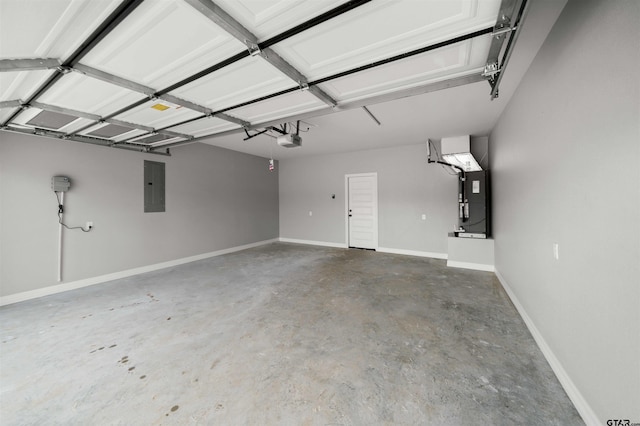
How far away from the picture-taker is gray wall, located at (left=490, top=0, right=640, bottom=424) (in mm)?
1092

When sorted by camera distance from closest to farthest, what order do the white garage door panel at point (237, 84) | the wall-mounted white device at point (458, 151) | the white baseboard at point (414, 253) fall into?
the white garage door panel at point (237, 84)
the wall-mounted white device at point (458, 151)
the white baseboard at point (414, 253)

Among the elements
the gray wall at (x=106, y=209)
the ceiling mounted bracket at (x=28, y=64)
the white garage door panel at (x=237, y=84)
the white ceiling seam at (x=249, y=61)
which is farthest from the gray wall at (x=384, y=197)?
the ceiling mounted bracket at (x=28, y=64)

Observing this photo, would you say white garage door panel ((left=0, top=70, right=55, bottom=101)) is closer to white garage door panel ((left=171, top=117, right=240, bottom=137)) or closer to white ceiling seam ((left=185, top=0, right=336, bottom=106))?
white garage door panel ((left=171, top=117, right=240, bottom=137))

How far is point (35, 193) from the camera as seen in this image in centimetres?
338

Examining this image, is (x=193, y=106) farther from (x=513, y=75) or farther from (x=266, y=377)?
(x=513, y=75)

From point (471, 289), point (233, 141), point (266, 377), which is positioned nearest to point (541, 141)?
point (471, 289)

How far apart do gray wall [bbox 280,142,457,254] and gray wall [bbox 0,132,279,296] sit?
1.67m

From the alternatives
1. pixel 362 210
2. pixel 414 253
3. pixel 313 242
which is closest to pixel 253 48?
pixel 362 210

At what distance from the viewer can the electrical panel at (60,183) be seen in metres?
3.46

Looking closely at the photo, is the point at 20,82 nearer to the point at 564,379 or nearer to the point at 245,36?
the point at 245,36

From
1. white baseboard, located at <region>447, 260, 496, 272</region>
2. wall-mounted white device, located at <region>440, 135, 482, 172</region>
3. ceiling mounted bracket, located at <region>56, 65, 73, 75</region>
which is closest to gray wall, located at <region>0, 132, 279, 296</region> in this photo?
ceiling mounted bracket, located at <region>56, 65, 73, 75</region>

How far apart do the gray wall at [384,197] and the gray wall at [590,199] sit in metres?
3.15

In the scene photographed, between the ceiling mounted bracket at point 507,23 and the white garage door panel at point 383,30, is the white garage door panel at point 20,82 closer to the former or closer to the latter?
the white garage door panel at point 383,30

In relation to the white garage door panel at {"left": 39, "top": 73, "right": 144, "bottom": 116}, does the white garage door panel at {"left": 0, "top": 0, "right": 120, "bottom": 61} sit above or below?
below
